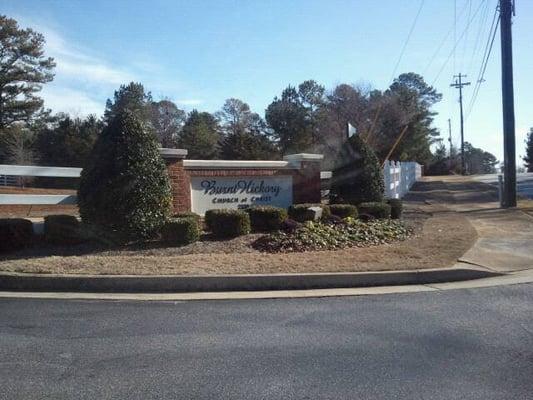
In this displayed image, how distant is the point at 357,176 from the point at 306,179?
1319 millimetres

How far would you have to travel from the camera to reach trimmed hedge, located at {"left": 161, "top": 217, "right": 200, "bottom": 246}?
10383mm

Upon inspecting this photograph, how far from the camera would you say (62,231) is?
1042 cm

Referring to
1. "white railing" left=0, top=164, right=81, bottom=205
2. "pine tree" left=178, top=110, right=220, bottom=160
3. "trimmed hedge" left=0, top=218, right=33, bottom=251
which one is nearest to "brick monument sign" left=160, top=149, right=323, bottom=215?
"white railing" left=0, top=164, right=81, bottom=205

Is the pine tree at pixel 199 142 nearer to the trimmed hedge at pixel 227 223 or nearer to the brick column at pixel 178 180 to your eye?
the brick column at pixel 178 180

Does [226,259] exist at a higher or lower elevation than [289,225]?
lower

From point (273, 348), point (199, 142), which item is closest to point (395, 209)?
point (273, 348)

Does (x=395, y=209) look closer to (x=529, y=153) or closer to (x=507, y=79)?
(x=507, y=79)

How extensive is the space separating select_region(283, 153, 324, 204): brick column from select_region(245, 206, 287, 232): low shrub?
9.84ft

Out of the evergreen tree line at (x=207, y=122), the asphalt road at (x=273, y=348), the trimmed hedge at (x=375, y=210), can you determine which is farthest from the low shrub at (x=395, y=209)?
the evergreen tree line at (x=207, y=122)

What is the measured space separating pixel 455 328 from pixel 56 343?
3966mm

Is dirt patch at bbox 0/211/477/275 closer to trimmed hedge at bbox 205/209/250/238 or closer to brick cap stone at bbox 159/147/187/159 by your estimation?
trimmed hedge at bbox 205/209/250/238

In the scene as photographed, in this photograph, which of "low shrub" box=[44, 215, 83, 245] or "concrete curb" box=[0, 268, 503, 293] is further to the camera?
"low shrub" box=[44, 215, 83, 245]

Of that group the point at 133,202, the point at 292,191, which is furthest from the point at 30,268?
the point at 292,191

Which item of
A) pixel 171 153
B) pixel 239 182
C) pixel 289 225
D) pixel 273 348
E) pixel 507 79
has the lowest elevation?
pixel 273 348
